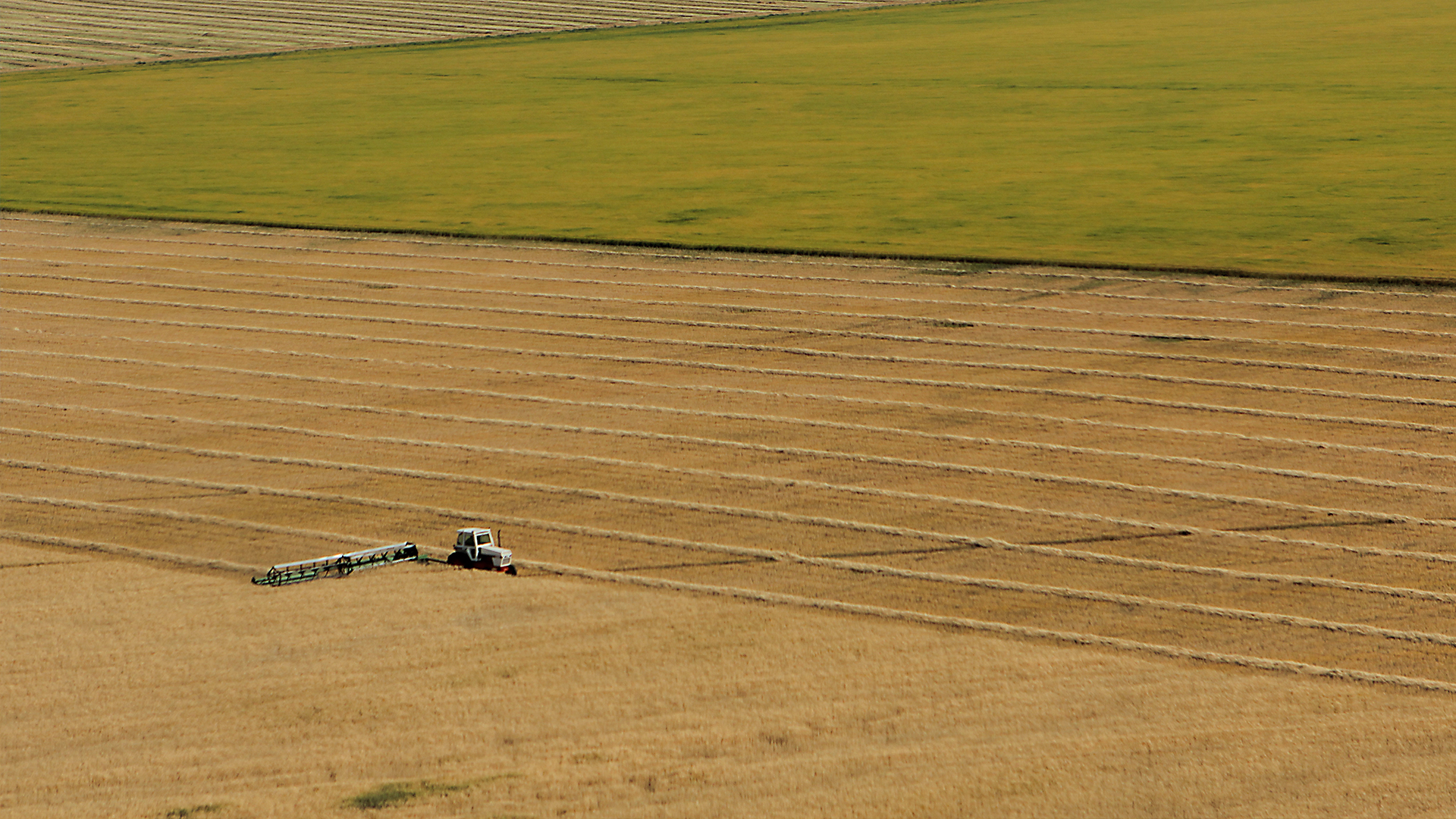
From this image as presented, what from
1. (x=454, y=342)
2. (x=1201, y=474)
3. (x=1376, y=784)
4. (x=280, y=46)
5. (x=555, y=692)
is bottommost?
(x=1376, y=784)

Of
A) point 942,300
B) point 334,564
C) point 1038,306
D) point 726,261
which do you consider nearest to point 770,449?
point 334,564

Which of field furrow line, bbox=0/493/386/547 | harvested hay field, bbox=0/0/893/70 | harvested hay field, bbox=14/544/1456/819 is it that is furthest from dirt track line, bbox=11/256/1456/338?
harvested hay field, bbox=0/0/893/70

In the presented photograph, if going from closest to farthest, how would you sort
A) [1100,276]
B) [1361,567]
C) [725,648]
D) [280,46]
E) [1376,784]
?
1. [1376,784]
2. [725,648]
3. [1361,567]
4. [1100,276]
5. [280,46]

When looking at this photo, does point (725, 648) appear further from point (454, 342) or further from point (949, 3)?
point (949, 3)

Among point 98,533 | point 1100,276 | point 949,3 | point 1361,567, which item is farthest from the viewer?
point 949,3

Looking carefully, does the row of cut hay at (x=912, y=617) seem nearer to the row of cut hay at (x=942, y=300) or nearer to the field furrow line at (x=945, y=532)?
the field furrow line at (x=945, y=532)

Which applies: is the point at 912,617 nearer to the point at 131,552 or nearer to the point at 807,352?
the point at 807,352

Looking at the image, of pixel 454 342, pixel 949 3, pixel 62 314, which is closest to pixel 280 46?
pixel 949 3
